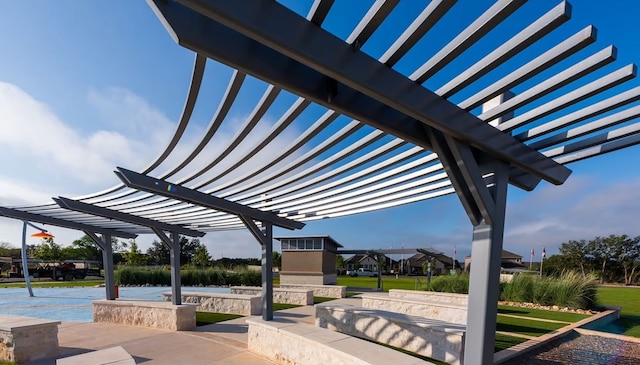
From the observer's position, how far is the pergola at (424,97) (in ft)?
7.59

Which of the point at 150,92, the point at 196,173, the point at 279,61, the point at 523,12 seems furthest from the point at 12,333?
the point at 523,12

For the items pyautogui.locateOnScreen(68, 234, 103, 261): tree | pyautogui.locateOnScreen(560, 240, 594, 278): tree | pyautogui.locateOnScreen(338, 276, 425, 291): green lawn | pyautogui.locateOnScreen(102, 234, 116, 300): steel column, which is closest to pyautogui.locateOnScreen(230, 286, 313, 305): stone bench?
pyautogui.locateOnScreen(102, 234, 116, 300): steel column

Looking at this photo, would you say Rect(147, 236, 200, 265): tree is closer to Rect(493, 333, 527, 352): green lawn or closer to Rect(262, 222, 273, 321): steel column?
Rect(262, 222, 273, 321): steel column

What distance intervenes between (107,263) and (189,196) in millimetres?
8314

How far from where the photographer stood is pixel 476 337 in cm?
382

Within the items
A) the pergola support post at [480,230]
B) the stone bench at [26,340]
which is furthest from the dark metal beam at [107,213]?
the pergola support post at [480,230]

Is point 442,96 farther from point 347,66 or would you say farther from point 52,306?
point 52,306

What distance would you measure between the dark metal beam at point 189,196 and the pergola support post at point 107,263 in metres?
7.55

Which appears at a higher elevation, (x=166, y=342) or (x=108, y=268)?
(x=108, y=268)

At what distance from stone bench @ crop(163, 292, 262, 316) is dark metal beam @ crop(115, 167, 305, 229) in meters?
3.94

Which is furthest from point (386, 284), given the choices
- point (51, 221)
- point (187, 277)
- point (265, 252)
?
point (51, 221)

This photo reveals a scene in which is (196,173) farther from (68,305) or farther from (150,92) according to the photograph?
(68,305)

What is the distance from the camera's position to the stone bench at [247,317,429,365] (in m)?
4.79

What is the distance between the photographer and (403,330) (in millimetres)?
7270
